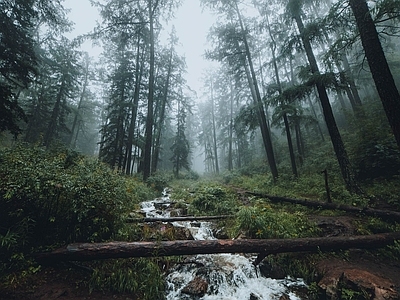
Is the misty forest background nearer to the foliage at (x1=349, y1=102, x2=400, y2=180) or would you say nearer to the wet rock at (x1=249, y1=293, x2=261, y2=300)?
the foliage at (x1=349, y1=102, x2=400, y2=180)

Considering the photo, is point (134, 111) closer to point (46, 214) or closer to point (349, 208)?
point (46, 214)

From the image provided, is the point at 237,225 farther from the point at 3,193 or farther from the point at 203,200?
the point at 3,193

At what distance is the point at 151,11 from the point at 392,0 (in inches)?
590

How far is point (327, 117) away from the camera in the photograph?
957cm

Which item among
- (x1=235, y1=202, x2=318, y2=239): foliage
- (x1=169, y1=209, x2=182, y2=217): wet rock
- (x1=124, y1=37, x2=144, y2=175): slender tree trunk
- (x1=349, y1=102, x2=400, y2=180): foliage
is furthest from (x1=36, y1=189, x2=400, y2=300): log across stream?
(x1=124, y1=37, x2=144, y2=175): slender tree trunk

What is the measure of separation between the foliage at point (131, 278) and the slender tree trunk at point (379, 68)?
24.8ft

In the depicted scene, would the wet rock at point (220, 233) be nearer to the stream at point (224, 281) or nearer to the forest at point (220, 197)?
the forest at point (220, 197)

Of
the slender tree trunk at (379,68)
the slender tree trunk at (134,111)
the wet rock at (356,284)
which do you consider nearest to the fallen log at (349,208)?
the slender tree trunk at (379,68)

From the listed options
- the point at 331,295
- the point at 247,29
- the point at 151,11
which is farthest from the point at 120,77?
the point at 331,295

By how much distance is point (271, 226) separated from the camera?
598cm

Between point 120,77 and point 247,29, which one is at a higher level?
point 247,29

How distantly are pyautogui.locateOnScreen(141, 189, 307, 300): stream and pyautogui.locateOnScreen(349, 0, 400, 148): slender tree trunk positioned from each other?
5.37 metres

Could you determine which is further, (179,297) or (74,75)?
(74,75)

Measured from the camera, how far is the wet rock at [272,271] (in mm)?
4691
